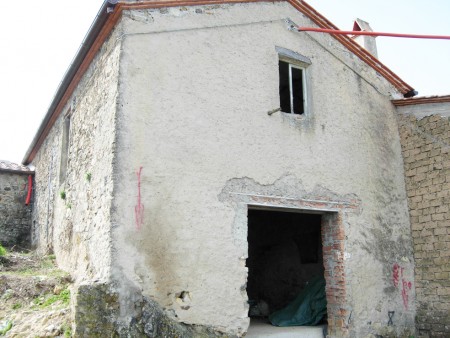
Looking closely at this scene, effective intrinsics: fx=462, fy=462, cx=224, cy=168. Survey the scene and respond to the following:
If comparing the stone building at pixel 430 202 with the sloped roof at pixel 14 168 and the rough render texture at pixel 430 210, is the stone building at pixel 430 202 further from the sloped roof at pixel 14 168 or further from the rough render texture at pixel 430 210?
the sloped roof at pixel 14 168

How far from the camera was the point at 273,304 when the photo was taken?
34.6 ft

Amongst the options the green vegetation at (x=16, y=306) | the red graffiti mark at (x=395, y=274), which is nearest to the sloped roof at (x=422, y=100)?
the red graffiti mark at (x=395, y=274)

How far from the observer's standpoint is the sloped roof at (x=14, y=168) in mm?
11945

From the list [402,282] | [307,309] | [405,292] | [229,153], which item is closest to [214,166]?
[229,153]

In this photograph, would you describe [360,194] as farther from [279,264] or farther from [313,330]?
[279,264]

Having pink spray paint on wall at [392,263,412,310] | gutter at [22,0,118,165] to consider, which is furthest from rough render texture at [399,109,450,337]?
gutter at [22,0,118,165]

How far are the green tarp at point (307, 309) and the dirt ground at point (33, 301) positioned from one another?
376 centimetres

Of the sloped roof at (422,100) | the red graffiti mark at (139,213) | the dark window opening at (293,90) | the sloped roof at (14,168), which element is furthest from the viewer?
the sloped roof at (14,168)

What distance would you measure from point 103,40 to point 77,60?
91cm

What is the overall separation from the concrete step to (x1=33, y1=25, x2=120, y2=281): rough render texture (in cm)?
261

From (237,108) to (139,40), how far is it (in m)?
1.73

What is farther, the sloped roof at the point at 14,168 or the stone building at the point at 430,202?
the sloped roof at the point at 14,168

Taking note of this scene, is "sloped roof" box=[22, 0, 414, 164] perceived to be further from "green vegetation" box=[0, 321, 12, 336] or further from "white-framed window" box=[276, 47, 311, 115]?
"green vegetation" box=[0, 321, 12, 336]

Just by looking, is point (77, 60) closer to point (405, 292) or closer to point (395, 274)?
point (395, 274)
